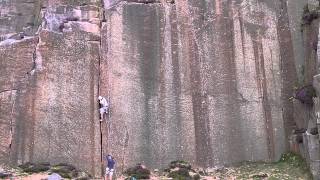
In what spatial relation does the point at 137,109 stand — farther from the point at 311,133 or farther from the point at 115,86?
the point at 311,133

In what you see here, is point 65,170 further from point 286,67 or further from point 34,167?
point 286,67

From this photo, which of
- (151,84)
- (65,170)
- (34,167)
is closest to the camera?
(34,167)

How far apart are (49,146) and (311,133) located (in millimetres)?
14247

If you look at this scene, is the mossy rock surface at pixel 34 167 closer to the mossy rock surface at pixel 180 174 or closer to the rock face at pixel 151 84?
the rock face at pixel 151 84

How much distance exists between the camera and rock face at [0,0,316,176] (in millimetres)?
33344

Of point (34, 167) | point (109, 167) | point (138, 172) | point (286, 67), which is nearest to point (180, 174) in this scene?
point (138, 172)

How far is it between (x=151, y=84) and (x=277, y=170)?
873 cm

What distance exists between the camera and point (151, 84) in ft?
116

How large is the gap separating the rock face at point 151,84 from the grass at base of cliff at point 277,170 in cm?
67

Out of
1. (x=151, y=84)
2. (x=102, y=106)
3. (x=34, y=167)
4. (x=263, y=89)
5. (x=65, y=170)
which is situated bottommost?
(x=65, y=170)

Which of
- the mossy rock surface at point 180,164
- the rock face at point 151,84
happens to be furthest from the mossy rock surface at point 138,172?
the mossy rock surface at point 180,164

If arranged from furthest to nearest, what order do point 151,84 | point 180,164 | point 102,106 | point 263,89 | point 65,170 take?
point 263,89 → point 151,84 → point 102,106 → point 180,164 → point 65,170

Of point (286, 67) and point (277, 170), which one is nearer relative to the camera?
point (277, 170)

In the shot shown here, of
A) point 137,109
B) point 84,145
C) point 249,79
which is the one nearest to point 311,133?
point 249,79
